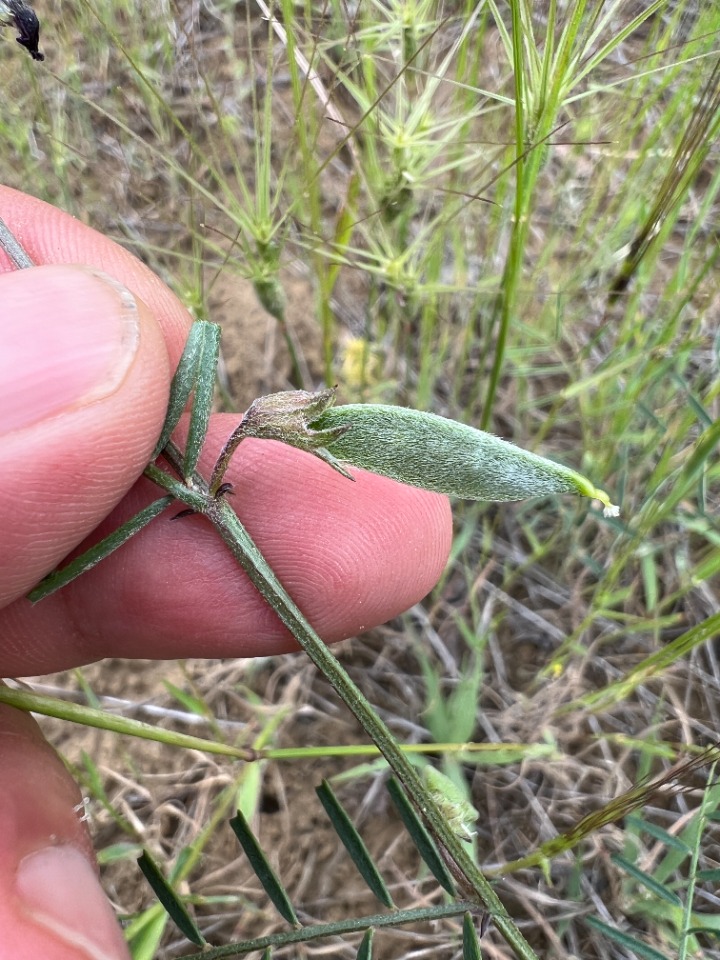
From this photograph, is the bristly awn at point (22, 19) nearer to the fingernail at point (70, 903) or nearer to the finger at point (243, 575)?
the finger at point (243, 575)

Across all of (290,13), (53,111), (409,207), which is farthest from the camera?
(53,111)

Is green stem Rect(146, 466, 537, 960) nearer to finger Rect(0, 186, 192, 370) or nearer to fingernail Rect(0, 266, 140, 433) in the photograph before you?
fingernail Rect(0, 266, 140, 433)

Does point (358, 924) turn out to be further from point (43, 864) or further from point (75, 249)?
point (75, 249)

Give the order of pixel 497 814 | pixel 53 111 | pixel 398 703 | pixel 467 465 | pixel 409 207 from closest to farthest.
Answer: pixel 467 465 < pixel 409 207 < pixel 497 814 < pixel 398 703 < pixel 53 111

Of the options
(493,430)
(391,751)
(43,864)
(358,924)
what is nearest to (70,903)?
(43,864)

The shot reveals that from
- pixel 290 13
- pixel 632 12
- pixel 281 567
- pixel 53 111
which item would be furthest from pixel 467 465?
pixel 53 111

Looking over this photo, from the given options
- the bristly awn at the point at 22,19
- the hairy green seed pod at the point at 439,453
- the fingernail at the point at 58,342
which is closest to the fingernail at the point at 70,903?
the fingernail at the point at 58,342

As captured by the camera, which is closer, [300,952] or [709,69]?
[709,69]

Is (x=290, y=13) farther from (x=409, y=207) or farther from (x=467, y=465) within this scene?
(x=467, y=465)
